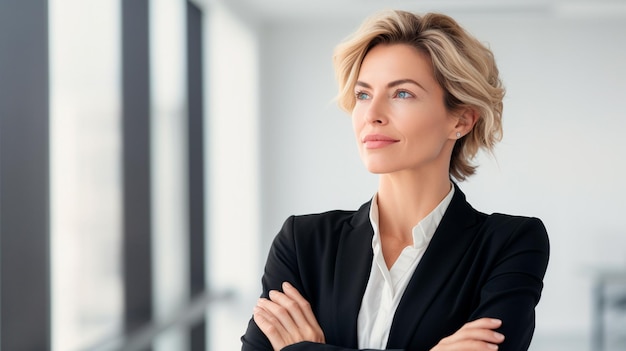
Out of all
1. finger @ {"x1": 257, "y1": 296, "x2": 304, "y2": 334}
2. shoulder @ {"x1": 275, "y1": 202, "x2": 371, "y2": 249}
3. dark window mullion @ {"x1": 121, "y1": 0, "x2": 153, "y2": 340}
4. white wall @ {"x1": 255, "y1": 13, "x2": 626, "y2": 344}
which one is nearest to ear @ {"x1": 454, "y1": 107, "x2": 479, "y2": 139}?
shoulder @ {"x1": 275, "y1": 202, "x2": 371, "y2": 249}

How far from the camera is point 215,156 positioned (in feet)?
22.3

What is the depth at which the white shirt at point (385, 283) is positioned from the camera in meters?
1.52

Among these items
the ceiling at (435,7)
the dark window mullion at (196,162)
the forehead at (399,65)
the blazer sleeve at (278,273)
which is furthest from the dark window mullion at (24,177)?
the ceiling at (435,7)

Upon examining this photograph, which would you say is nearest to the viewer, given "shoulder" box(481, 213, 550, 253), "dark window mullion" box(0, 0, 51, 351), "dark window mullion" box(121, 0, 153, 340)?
"shoulder" box(481, 213, 550, 253)

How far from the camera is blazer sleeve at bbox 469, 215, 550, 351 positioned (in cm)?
148

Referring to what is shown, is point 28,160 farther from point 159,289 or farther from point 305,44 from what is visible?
point 305,44

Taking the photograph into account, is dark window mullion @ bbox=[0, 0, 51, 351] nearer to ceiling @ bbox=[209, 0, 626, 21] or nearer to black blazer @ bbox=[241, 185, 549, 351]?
black blazer @ bbox=[241, 185, 549, 351]

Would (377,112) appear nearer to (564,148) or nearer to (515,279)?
(515,279)

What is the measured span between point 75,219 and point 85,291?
0.41 metres

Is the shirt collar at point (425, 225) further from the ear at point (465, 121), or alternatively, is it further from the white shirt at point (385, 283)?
the ear at point (465, 121)

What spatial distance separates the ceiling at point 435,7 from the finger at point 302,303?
4.85 m

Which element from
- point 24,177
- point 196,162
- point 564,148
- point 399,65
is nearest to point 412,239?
point 399,65

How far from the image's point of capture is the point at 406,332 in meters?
1.47

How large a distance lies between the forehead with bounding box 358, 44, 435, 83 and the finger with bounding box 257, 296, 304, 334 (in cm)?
47
